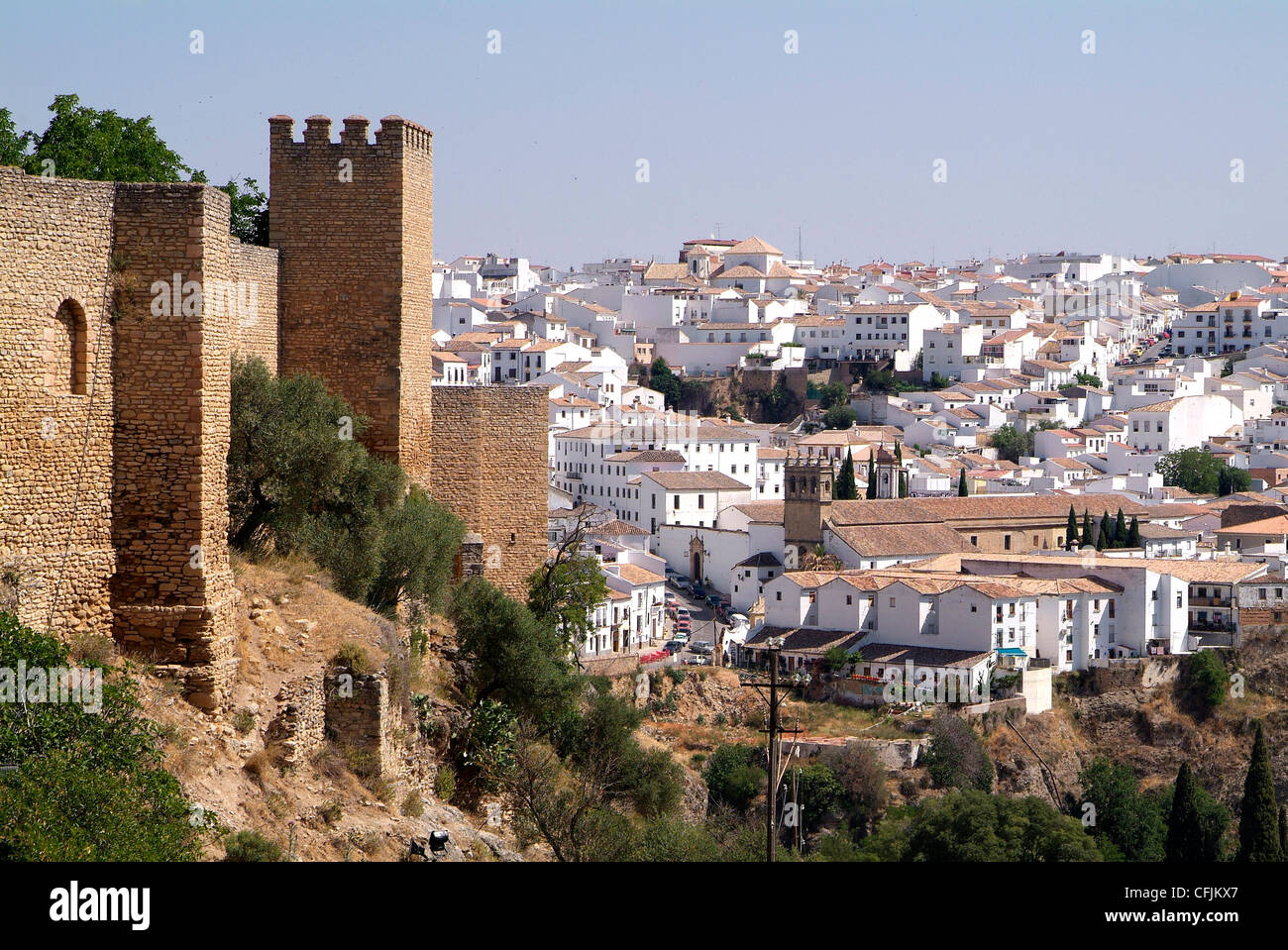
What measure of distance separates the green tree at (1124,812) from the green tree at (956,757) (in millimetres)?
2538

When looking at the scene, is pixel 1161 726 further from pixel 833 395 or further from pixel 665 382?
pixel 665 382

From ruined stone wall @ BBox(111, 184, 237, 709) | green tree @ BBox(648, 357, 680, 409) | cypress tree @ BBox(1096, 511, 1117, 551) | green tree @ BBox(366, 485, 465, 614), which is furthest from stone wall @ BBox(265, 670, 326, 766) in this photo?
green tree @ BBox(648, 357, 680, 409)

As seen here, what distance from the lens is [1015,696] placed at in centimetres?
4444

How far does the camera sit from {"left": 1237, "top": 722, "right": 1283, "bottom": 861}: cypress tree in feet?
111

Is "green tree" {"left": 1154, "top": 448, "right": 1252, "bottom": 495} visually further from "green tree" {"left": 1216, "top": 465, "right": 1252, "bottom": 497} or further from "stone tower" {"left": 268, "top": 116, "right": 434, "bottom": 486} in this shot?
"stone tower" {"left": 268, "top": 116, "right": 434, "bottom": 486}

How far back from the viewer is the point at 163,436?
1081 centimetres

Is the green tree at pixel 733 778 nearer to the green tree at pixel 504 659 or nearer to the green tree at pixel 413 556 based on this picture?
the green tree at pixel 504 659

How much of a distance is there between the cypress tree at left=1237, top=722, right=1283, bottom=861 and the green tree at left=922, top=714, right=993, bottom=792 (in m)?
6.28

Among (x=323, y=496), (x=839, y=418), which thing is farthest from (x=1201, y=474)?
(x=323, y=496)

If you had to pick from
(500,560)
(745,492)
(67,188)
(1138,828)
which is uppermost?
(67,188)
